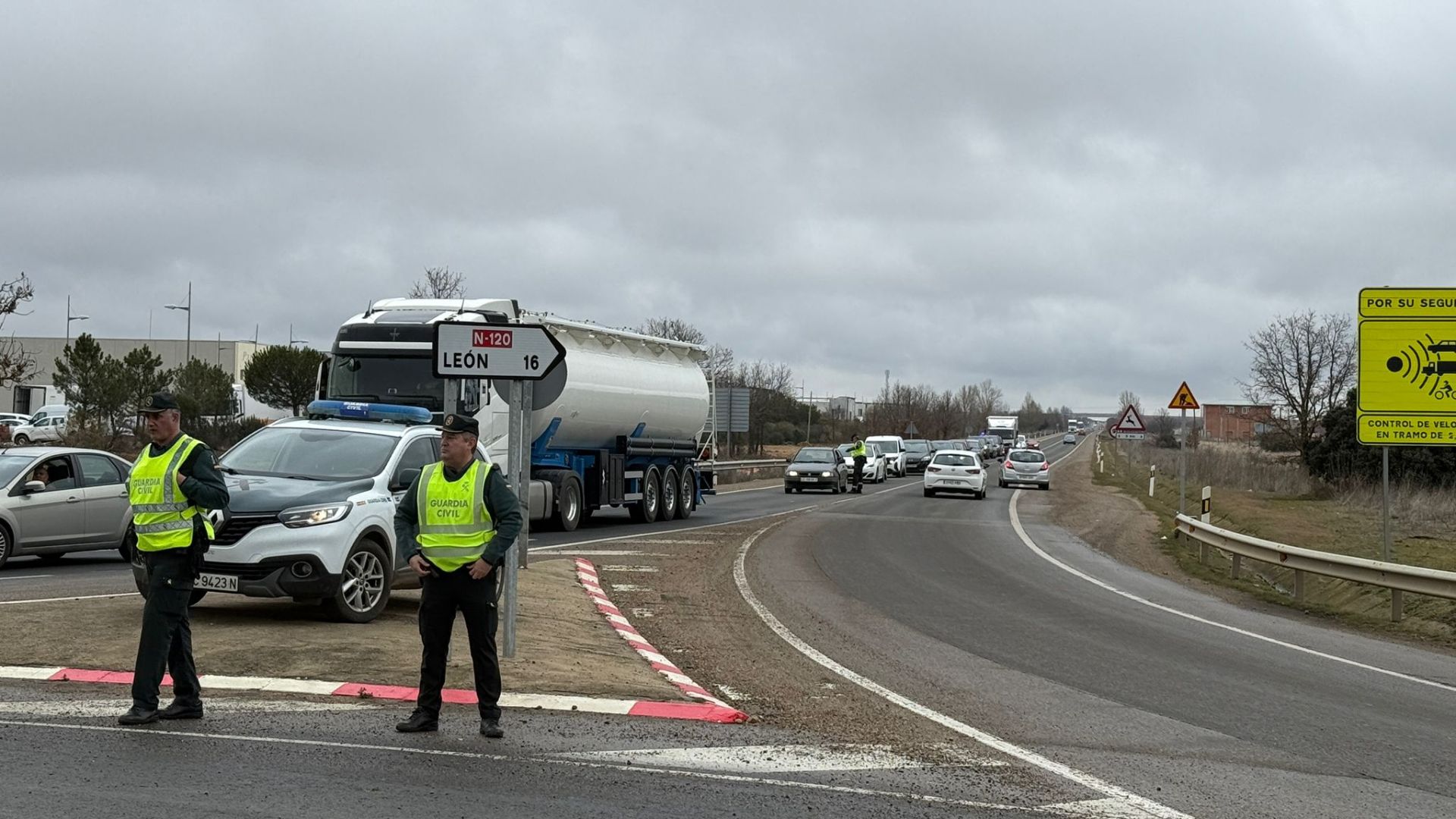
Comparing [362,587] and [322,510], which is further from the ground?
[322,510]

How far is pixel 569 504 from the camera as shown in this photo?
2620cm

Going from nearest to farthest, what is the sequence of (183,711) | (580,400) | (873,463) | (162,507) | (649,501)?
(183,711), (162,507), (580,400), (649,501), (873,463)

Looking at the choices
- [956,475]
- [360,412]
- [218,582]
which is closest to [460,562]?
[218,582]

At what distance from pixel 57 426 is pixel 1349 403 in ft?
151

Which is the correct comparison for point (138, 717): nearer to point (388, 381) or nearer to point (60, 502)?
point (60, 502)

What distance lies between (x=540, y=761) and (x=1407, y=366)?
17090mm

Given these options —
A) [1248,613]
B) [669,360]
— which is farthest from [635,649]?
[669,360]

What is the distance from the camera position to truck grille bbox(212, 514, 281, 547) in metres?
11.0

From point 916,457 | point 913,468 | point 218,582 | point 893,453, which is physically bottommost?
point 913,468

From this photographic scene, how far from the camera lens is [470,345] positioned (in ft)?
33.1

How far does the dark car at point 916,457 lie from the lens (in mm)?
69688

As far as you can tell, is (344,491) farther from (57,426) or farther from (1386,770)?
(57,426)

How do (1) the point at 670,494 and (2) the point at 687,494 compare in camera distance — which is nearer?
(1) the point at 670,494

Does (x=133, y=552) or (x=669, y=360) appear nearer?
(x=133, y=552)
